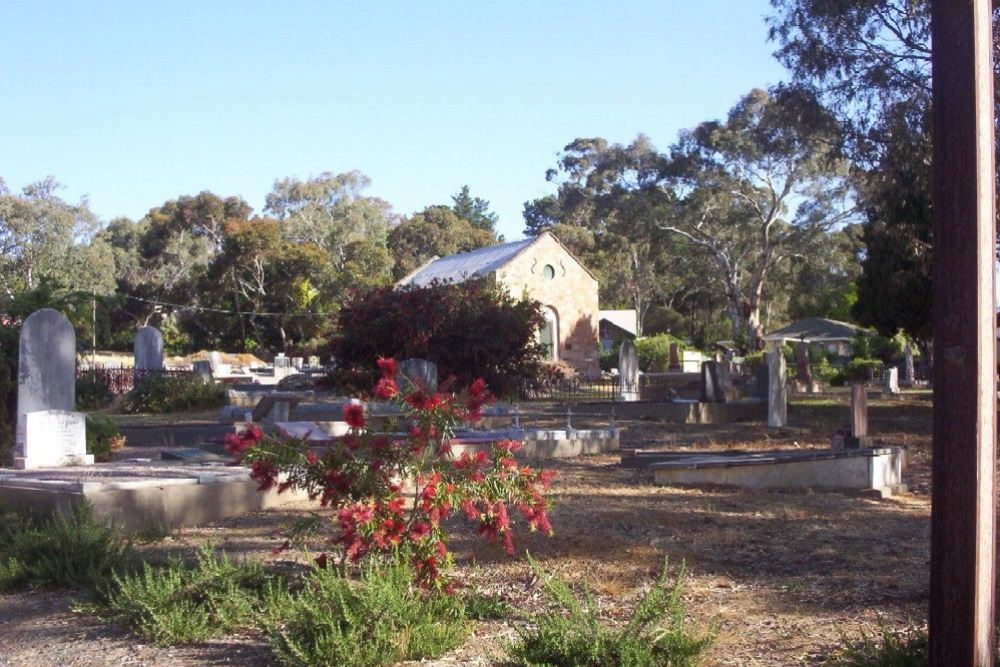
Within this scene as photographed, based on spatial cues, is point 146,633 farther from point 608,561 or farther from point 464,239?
point 464,239

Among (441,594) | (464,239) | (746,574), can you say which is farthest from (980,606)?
(464,239)

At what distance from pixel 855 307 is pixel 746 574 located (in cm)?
2646

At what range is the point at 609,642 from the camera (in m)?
5.27

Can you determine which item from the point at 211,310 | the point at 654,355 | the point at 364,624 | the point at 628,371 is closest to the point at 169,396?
the point at 628,371

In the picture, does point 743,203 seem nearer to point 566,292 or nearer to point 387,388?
point 566,292

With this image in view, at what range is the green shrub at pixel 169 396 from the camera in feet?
92.6

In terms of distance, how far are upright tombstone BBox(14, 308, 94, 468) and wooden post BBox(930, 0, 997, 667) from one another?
417 inches

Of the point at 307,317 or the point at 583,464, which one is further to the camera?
the point at 307,317

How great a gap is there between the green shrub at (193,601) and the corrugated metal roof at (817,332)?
4638cm

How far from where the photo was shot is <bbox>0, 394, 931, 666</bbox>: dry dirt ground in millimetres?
6133

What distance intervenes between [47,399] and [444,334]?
10.7 metres

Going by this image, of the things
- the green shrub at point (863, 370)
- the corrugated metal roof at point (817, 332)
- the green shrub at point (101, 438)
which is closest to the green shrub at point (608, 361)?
the corrugated metal roof at point (817, 332)

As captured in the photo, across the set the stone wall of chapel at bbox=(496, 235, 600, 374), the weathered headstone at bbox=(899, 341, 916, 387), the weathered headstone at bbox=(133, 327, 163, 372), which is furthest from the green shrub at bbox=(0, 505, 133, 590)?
the stone wall of chapel at bbox=(496, 235, 600, 374)

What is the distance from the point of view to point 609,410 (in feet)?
82.1
